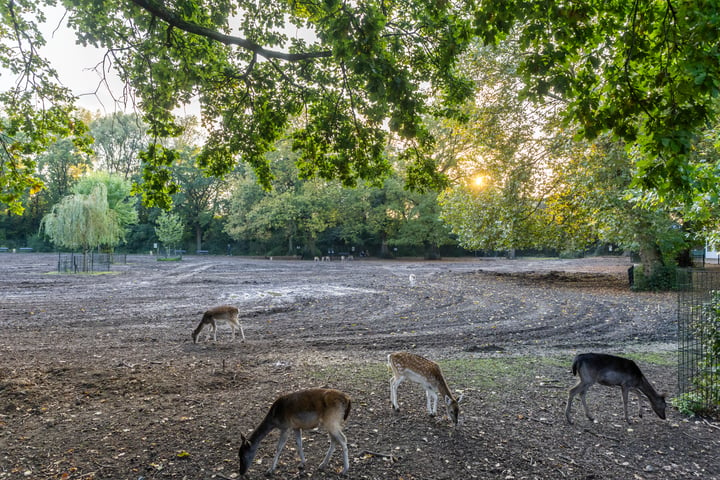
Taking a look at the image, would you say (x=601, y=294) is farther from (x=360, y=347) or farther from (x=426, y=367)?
(x=426, y=367)

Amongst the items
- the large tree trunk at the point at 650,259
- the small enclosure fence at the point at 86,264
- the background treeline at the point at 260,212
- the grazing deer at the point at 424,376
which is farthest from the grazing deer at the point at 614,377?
the background treeline at the point at 260,212

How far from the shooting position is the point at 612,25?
5.02 meters

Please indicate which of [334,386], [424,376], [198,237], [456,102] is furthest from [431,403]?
[198,237]

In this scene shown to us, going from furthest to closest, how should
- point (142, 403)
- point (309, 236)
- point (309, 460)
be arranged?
point (309, 236) < point (142, 403) < point (309, 460)

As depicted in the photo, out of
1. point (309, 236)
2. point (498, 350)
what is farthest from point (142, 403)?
point (309, 236)

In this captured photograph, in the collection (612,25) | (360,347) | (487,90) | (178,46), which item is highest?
(487,90)

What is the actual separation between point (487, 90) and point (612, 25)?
15.0 m

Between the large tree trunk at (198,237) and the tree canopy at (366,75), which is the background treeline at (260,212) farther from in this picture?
the tree canopy at (366,75)

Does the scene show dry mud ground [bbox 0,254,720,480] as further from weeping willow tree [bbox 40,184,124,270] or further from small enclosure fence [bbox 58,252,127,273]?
weeping willow tree [bbox 40,184,124,270]

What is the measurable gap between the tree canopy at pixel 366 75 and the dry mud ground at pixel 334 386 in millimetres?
3111

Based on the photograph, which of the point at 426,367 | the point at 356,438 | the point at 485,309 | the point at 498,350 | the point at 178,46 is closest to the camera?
the point at 356,438

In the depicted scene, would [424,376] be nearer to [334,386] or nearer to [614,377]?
[334,386]

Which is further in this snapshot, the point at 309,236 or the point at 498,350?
the point at 309,236

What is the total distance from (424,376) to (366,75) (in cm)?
381
